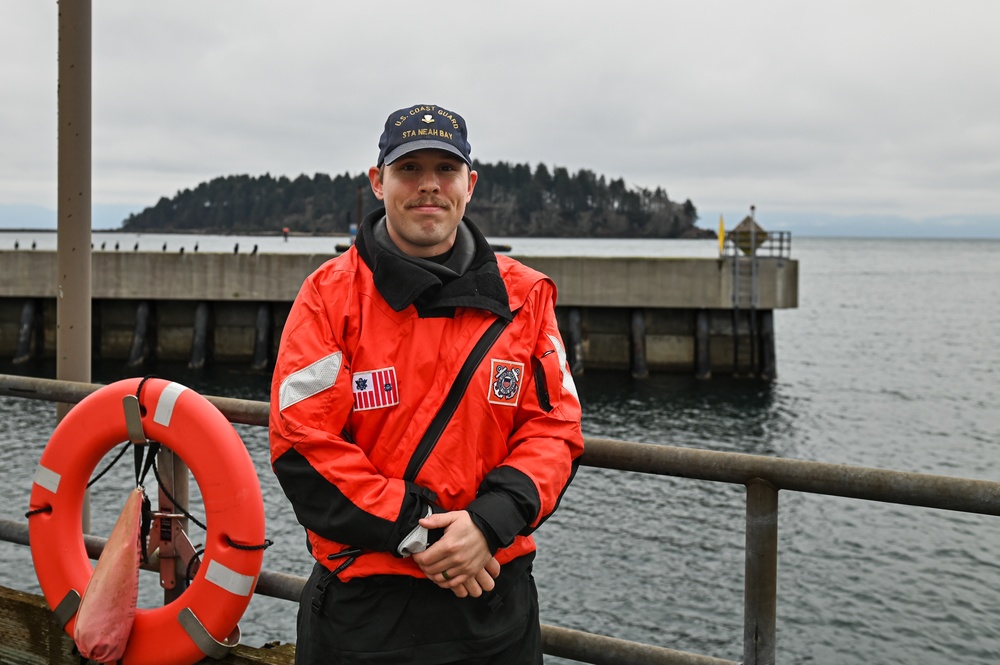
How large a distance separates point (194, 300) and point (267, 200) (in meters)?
148

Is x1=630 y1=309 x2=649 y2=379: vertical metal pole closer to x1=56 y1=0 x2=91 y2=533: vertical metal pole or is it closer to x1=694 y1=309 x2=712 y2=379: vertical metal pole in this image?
x1=694 y1=309 x2=712 y2=379: vertical metal pole

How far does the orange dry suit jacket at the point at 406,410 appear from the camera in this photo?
2.12 m

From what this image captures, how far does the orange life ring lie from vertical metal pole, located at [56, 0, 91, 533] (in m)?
0.61

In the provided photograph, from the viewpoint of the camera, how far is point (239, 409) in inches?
121

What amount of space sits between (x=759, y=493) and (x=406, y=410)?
1.02 m

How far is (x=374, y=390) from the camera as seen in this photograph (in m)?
2.22

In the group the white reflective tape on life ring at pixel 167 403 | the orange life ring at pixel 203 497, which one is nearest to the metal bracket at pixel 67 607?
the orange life ring at pixel 203 497

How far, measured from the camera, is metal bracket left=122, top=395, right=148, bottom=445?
3.03 meters

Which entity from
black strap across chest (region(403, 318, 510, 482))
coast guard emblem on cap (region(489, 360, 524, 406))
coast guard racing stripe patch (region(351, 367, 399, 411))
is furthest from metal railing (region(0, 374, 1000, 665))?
coast guard racing stripe patch (region(351, 367, 399, 411))

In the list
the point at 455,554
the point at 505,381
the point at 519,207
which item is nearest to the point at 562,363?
the point at 505,381

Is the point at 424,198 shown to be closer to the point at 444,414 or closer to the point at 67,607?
the point at 444,414

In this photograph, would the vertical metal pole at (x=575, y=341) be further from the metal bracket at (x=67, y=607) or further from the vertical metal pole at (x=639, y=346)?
the metal bracket at (x=67, y=607)

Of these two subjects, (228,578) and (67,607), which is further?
(67,607)

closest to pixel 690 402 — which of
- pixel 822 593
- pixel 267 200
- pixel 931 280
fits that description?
pixel 822 593
